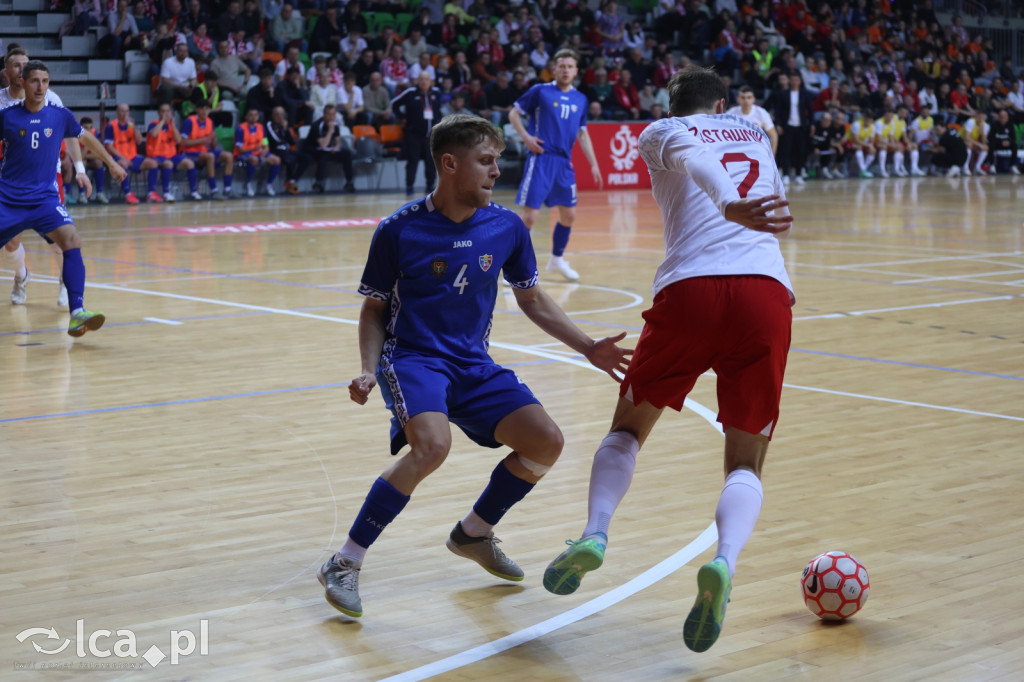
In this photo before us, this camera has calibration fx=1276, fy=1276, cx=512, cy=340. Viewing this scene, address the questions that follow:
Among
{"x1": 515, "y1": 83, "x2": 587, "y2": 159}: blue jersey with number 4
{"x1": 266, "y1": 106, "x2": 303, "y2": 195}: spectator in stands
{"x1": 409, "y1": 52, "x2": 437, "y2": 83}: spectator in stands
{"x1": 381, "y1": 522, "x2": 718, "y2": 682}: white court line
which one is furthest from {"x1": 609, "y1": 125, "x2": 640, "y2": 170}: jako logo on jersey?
{"x1": 381, "y1": 522, "x2": 718, "y2": 682}: white court line

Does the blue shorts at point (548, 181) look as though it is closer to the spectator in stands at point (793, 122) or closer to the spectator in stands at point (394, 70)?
the spectator in stands at point (394, 70)

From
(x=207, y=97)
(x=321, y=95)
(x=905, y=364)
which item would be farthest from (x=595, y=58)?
(x=905, y=364)

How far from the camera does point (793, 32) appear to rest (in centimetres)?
2947

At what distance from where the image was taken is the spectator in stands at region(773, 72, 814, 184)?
82.0 feet

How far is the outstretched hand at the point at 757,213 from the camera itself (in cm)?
328

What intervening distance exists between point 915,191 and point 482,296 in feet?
67.4

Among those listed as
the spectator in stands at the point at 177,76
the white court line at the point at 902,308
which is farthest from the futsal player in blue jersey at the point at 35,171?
the spectator in stands at the point at 177,76

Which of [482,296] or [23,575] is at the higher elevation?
[482,296]

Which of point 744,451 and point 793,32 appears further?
point 793,32

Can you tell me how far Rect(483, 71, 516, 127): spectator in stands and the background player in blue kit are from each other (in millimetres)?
18701

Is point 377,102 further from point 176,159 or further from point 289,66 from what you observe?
point 176,159

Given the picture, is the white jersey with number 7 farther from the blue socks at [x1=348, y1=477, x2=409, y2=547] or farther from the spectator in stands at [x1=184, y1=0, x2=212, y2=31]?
the spectator in stands at [x1=184, y1=0, x2=212, y2=31]

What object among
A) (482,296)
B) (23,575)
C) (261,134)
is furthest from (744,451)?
(261,134)

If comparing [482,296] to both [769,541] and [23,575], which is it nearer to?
[769,541]
